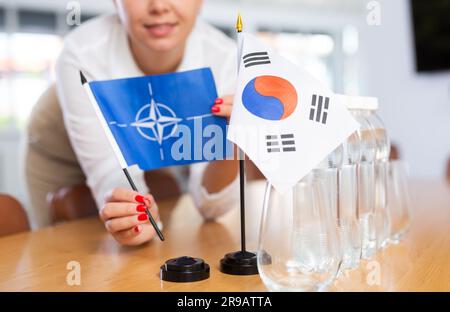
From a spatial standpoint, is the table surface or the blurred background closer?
the table surface

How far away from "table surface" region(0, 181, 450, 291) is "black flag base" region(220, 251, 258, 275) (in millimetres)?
12

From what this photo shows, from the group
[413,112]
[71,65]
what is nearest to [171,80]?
[71,65]

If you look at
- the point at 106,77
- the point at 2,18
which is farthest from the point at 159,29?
the point at 2,18

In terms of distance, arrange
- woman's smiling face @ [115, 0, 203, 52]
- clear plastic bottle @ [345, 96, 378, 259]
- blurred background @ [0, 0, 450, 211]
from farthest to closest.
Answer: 1. blurred background @ [0, 0, 450, 211]
2. woman's smiling face @ [115, 0, 203, 52]
3. clear plastic bottle @ [345, 96, 378, 259]

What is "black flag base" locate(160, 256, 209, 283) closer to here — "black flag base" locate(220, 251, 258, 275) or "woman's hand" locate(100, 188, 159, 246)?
"black flag base" locate(220, 251, 258, 275)

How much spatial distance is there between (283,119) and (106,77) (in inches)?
26.2

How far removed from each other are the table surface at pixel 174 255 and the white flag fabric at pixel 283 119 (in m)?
0.16

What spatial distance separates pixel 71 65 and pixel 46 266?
21.9 inches

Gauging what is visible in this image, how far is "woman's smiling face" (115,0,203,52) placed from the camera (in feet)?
3.32

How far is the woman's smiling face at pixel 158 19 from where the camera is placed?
101 cm

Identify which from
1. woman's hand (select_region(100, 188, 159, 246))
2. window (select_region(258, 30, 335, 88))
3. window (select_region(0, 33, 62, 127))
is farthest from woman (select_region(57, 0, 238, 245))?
window (select_region(258, 30, 335, 88))

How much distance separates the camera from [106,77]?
3.98 ft

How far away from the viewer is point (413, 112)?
4066 millimetres
